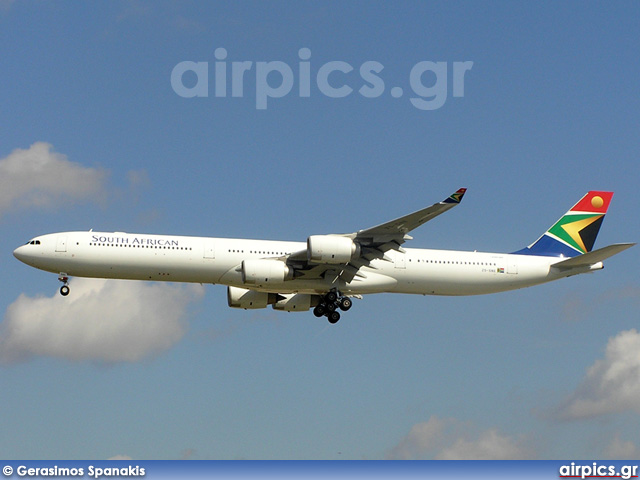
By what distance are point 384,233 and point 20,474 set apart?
18.6 m

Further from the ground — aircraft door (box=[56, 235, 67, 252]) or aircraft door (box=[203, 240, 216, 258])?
aircraft door (box=[56, 235, 67, 252])

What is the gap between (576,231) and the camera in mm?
53125

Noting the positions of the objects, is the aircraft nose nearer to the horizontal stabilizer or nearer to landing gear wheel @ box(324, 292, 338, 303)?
landing gear wheel @ box(324, 292, 338, 303)

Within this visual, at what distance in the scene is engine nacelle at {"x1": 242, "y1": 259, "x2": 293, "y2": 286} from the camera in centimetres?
4225

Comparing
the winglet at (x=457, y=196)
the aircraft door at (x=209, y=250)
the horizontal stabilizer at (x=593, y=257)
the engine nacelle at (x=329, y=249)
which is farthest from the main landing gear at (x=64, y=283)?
the horizontal stabilizer at (x=593, y=257)

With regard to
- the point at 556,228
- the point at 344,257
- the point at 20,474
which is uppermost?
the point at 556,228

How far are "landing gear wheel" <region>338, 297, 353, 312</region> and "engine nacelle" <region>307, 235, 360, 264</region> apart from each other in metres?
4.37

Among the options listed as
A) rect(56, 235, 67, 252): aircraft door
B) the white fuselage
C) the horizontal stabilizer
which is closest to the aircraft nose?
the white fuselage

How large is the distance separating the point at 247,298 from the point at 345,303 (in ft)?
19.6

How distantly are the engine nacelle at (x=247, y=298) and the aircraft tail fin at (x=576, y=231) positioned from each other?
46.1 ft

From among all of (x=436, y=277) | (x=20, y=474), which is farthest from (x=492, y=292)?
(x=20, y=474)

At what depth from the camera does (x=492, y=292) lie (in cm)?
4862

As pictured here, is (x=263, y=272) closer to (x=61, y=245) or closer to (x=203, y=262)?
(x=203, y=262)

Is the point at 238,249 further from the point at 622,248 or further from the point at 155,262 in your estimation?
the point at 622,248
